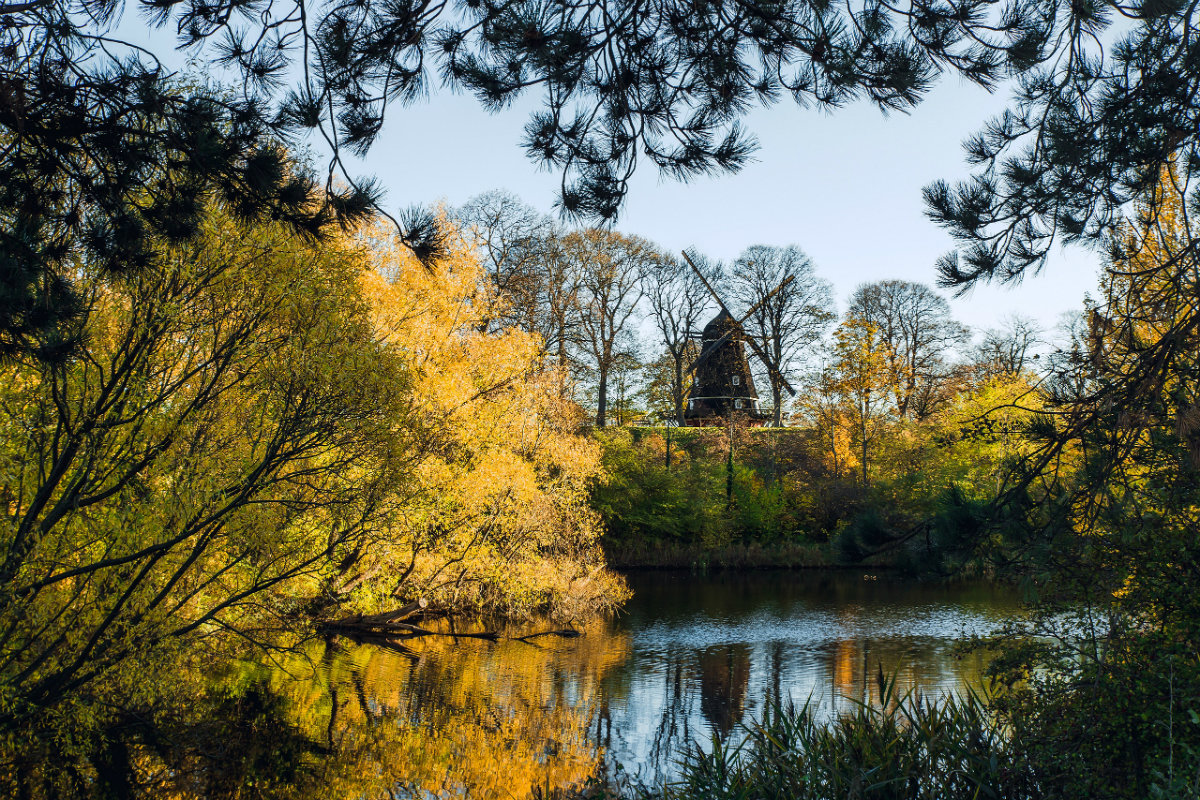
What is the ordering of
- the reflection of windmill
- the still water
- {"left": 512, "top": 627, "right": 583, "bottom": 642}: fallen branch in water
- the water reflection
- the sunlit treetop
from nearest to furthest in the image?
the sunlit treetop, the still water, the water reflection, {"left": 512, "top": 627, "right": 583, "bottom": 642}: fallen branch in water, the reflection of windmill

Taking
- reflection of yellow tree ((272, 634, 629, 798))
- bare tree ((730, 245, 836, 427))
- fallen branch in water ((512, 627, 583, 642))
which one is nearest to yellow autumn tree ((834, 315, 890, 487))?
bare tree ((730, 245, 836, 427))

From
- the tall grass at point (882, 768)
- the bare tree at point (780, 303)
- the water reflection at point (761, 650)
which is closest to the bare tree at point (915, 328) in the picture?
the bare tree at point (780, 303)

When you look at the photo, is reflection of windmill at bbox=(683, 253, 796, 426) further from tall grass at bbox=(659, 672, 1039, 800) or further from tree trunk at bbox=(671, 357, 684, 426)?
tall grass at bbox=(659, 672, 1039, 800)

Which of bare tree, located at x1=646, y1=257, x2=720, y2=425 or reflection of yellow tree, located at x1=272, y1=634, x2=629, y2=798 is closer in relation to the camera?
reflection of yellow tree, located at x1=272, y1=634, x2=629, y2=798

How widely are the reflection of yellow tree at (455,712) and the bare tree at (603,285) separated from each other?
55.6 feet

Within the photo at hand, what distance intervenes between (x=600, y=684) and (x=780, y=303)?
80.9 ft

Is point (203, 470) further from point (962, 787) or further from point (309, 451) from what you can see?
point (962, 787)

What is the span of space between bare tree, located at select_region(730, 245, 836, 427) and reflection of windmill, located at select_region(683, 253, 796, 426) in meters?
0.28

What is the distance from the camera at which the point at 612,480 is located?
26.1 metres

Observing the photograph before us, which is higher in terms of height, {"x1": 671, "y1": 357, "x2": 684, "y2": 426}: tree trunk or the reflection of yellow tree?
{"x1": 671, "y1": 357, "x2": 684, "y2": 426}: tree trunk

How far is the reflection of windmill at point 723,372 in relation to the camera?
34.2 metres

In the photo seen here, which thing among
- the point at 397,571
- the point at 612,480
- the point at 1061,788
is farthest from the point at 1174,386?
the point at 612,480

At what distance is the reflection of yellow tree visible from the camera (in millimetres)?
9281

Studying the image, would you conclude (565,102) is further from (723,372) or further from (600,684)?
(723,372)
